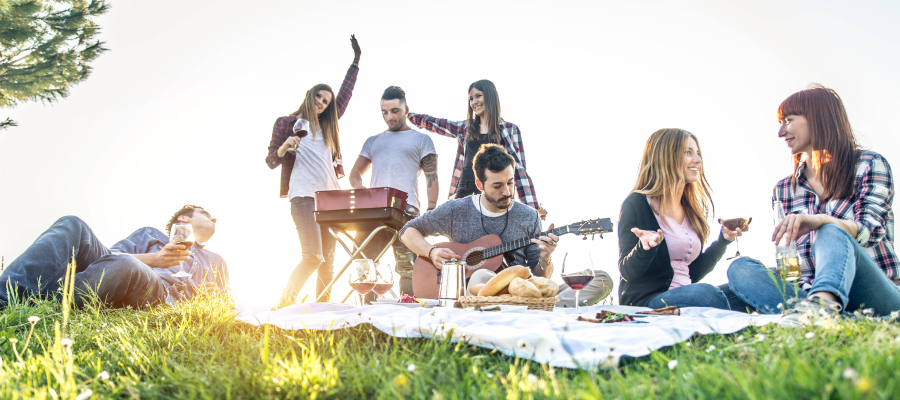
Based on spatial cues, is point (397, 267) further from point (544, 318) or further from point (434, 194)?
point (544, 318)

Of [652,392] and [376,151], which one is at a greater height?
[376,151]

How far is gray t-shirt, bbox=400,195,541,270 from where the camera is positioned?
422cm

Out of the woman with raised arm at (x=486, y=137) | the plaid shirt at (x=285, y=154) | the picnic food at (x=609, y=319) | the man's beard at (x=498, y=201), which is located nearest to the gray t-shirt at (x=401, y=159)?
the woman with raised arm at (x=486, y=137)

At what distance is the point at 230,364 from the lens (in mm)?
1713

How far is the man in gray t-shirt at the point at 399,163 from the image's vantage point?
188 inches

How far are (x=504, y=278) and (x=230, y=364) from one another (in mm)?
Result: 1260

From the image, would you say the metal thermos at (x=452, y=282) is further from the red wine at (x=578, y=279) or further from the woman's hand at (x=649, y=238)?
the woman's hand at (x=649, y=238)

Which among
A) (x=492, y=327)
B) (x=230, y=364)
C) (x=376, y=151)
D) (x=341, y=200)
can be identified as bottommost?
(x=230, y=364)

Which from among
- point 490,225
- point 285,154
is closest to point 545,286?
point 490,225

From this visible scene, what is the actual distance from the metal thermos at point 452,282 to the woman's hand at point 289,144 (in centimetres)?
231

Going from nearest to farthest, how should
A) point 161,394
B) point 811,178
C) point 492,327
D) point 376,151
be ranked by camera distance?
point 161,394
point 492,327
point 811,178
point 376,151

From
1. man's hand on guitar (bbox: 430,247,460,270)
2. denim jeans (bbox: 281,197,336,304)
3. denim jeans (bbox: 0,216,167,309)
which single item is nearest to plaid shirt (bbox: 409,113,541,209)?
man's hand on guitar (bbox: 430,247,460,270)

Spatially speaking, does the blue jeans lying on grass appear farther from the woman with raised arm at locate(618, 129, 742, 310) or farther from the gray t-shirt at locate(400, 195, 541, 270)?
the gray t-shirt at locate(400, 195, 541, 270)

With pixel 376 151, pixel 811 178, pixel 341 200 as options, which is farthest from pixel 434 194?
pixel 811 178
